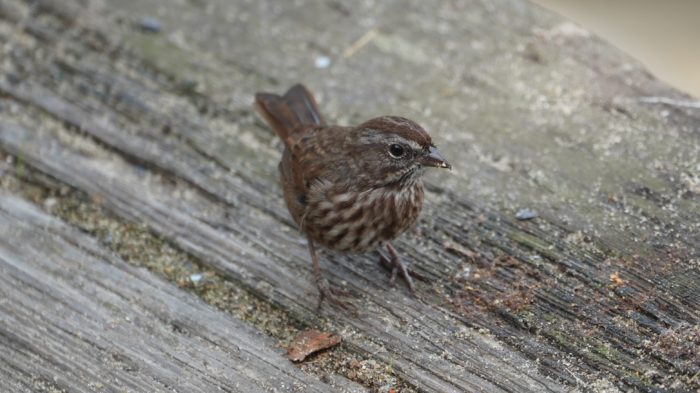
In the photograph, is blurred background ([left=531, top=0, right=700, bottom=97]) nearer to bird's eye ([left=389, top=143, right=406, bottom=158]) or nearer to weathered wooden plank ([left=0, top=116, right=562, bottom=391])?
bird's eye ([left=389, top=143, right=406, bottom=158])

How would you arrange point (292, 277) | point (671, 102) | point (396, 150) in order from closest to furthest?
point (292, 277) → point (396, 150) → point (671, 102)

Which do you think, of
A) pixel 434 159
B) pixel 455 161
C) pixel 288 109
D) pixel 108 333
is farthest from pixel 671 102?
pixel 108 333

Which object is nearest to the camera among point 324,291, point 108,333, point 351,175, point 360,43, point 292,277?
point 108,333

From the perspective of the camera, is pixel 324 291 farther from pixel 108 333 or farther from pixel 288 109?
pixel 288 109

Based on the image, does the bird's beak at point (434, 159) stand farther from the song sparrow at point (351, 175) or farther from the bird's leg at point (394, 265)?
the bird's leg at point (394, 265)

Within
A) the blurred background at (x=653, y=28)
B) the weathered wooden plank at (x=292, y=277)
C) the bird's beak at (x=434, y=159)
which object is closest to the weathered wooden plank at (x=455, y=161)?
the weathered wooden plank at (x=292, y=277)

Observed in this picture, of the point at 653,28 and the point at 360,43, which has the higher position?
the point at 653,28

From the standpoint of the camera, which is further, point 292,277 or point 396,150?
point 396,150
